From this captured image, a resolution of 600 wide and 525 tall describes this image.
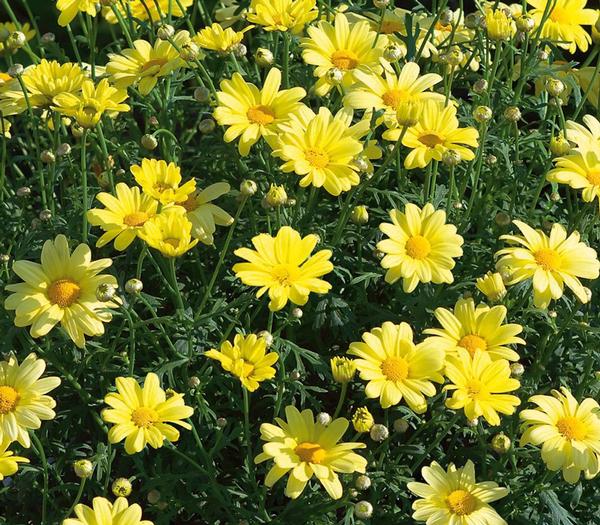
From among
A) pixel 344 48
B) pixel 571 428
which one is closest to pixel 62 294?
pixel 344 48

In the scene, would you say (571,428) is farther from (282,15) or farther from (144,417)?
(282,15)

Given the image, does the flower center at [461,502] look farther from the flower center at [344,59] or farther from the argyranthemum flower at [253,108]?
the flower center at [344,59]

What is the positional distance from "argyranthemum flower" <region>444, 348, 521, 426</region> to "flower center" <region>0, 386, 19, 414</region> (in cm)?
94

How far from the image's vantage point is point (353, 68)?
2863mm

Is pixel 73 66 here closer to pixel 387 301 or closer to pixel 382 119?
pixel 382 119

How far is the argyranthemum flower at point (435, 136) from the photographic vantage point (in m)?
2.56

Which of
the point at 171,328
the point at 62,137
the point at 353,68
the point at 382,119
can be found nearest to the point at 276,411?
the point at 171,328

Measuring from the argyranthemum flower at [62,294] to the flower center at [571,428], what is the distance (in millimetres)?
1039

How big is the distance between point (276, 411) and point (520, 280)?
0.65 m

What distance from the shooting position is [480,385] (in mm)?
2219

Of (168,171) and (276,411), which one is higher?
(168,171)

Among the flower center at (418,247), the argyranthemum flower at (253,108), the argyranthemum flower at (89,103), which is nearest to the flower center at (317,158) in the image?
the argyranthemum flower at (253,108)

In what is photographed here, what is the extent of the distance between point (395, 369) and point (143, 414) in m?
0.56

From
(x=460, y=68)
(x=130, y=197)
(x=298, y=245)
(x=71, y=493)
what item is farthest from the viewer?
(x=460, y=68)
